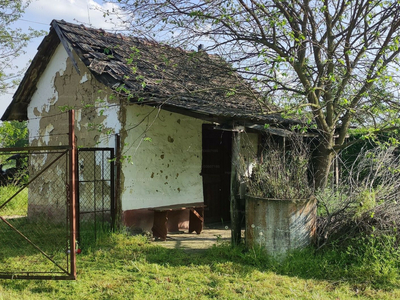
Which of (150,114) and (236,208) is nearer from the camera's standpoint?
(236,208)

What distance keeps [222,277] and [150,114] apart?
3.60 m

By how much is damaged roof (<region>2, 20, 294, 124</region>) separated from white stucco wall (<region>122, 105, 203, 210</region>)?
653 mm

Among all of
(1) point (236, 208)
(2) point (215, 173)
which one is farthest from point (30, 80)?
(1) point (236, 208)

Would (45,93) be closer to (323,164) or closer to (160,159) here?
(160,159)

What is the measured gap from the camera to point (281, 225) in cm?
538

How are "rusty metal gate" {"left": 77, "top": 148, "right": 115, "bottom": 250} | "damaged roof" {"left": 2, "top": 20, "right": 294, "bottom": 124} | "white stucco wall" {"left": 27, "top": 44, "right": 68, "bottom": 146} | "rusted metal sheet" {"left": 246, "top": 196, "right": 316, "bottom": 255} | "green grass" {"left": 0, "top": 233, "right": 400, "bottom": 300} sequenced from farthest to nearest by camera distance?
"white stucco wall" {"left": 27, "top": 44, "right": 68, "bottom": 146} < "rusty metal gate" {"left": 77, "top": 148, "right": 115, "bottom": 250} < "damaged roof" {"left": 2, "top": 20, "right": 294, "bottom": 124} < "rusted metal sheet" {"left": 246, "top": 196, "right": 316, "bottom": 255} < "green grass" {"left": 0, "top": 233, "right": 400, "bottom": 300}

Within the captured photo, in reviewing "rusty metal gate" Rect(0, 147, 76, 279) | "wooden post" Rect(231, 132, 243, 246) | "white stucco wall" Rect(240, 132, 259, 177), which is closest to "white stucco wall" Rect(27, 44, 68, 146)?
"rusty metal gate" Rect(0, 147, 76, 279)

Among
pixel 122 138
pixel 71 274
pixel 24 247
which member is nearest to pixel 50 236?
pixel 24 247

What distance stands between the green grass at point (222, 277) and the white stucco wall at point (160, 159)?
1.60 metres

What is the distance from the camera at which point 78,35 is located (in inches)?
308

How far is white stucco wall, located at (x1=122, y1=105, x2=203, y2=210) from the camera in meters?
7.04

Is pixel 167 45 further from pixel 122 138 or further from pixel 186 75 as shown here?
pixel 122 138

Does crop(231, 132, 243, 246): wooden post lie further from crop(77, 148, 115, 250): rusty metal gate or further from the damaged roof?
crop(77, 148, 115, 250): rusty metal gate

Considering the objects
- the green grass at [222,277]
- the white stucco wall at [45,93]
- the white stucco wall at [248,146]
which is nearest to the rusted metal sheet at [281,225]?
the green grass at [222,277]
